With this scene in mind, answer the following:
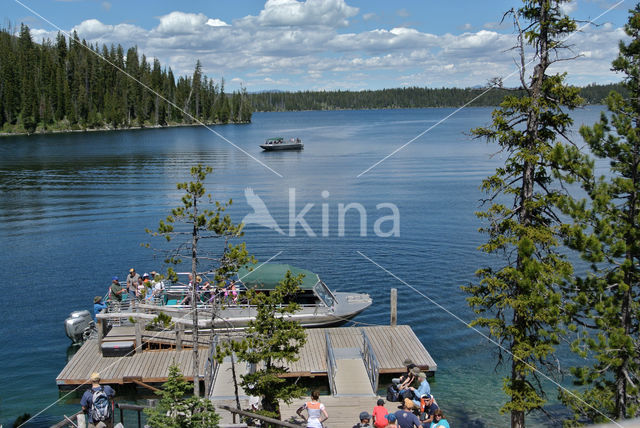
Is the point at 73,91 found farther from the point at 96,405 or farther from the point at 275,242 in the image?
the point at 96,405

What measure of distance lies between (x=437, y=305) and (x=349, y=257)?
324 inches

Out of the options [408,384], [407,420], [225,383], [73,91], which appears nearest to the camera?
[407,420]

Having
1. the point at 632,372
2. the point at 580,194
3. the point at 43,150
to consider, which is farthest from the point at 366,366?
the point at 43,150

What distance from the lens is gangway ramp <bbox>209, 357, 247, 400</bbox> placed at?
17688mm

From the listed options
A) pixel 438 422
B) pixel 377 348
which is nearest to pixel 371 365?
pixel 377 348

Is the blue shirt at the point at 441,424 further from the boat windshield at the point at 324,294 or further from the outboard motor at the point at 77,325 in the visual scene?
the outboard motor at the point at 77,325

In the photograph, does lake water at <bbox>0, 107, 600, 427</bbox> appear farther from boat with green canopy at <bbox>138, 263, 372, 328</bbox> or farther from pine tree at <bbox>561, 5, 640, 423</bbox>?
pine tree at <bbox>561, 5, 640, 423</bbox>

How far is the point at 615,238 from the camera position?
40.0 feet

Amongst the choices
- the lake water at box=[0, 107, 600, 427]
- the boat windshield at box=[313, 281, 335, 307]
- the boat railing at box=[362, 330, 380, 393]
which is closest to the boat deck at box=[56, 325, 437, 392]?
the boat railing at box=[362, 330, 380, 393]

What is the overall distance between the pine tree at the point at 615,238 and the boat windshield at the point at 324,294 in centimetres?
1276

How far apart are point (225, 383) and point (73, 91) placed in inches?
6401

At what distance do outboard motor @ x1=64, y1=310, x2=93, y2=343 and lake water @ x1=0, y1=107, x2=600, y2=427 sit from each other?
0.68 meters

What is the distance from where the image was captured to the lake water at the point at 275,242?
2114 centimetres

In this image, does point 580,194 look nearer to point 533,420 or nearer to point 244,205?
point 244,205
